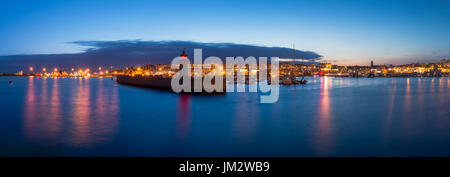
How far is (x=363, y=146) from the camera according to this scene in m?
9.03

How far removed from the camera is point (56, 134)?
34.3 feet

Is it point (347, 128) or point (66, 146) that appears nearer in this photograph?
point (66, 146)

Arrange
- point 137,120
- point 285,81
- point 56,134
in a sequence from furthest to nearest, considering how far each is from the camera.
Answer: point 285,81 → point 137,120 → point 56,134
